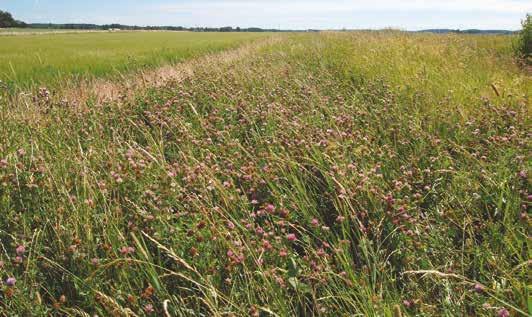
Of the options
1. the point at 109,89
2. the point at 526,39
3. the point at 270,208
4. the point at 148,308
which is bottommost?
the point at 148,308

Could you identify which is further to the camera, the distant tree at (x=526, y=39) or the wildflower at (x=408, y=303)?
the distant tree at (x=526, y=39)

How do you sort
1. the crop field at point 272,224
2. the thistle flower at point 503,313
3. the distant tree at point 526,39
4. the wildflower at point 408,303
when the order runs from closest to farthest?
the thistle flower at point 503,313, the wildflower at point 408,303, the crop field at point 272,224, the distant tree at point 526,39

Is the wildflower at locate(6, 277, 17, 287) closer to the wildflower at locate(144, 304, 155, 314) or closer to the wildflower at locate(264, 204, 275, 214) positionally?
the wildflower at locate(144, 304, 155, 314)

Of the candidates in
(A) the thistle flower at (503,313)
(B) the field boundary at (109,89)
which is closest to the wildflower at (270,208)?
(A) the thistle flower at (503,313)

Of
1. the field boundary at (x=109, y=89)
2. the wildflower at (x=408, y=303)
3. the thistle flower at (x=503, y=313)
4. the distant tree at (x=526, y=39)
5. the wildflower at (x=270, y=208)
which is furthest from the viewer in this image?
the distant tree at (x=526, y=39)

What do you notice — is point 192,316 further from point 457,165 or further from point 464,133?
point 464,133

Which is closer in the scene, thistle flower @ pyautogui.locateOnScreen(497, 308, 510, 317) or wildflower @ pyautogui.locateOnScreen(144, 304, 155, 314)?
thistle flower @ pyautogui.locateOnScreen(497, 308, 510, 317)

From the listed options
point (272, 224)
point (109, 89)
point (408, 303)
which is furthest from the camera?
point (109, 89)

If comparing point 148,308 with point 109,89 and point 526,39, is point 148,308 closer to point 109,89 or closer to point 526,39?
point 109,89

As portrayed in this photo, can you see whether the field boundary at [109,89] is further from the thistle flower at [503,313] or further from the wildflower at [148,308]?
the thistle flower at [503,313]

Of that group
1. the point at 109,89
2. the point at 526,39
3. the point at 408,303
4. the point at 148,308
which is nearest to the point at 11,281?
the point at 148,308

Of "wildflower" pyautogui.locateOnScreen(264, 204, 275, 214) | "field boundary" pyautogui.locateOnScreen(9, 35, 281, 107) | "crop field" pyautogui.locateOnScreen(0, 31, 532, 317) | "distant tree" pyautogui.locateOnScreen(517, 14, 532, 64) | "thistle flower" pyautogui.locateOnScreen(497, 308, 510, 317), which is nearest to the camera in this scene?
"thistle flower" pyautogui.locateOnScreen(497, 308, 510, 317)

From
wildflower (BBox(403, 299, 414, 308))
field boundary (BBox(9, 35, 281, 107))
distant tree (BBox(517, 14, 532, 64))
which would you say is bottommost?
wildflower (BBox(403, 299, 414, 308))

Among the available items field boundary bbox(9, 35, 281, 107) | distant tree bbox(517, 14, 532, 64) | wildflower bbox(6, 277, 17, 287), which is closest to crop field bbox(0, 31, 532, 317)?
wildflower bbox(6, 277, 17, 287)
